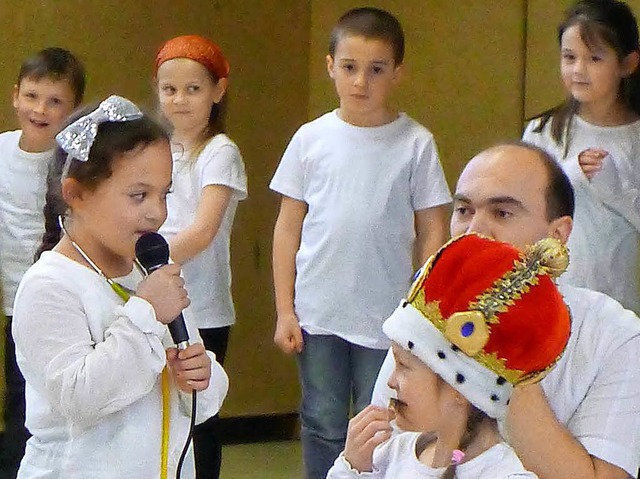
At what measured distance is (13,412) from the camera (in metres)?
2.90

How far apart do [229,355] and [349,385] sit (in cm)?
158

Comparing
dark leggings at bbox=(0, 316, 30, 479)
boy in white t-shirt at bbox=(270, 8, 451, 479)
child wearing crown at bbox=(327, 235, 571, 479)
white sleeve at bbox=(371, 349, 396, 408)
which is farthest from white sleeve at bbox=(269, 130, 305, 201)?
child wearing crown at bbox=(327, 235, 571, 479)

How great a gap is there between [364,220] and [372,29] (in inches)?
18.6

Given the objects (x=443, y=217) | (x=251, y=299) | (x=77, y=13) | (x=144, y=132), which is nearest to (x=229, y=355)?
(x=251, y=299)

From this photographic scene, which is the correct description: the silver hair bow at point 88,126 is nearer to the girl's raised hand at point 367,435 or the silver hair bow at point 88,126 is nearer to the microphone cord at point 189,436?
the microphone cord at point 189,436

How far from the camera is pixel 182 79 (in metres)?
2.86

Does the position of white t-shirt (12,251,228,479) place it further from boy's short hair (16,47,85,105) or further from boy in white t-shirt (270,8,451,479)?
boy's short hair (16,47,85,105)

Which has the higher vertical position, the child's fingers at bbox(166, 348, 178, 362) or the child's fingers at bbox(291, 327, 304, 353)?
the child's fingers at bbox(166, 348, 178, 362)

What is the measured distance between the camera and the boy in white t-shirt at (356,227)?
2678 millimetres

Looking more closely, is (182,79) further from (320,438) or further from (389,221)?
(320,438)

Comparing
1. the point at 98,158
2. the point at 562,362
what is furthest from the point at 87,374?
the point at 562,362

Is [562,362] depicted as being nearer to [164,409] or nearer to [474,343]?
[474,343]

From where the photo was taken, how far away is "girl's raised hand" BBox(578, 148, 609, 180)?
98.1 inches

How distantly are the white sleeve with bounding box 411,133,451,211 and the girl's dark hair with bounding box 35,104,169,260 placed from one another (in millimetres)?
996
